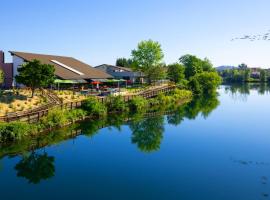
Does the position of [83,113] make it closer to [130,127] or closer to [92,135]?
[130,127]

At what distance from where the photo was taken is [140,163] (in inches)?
987

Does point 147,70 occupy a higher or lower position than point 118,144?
higher

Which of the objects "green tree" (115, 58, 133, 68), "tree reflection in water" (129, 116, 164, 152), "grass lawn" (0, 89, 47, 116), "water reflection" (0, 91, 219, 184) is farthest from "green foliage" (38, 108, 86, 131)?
"green tree" (115, 58, 133, 68)

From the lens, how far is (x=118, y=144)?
31.8 m

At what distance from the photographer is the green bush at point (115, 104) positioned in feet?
157

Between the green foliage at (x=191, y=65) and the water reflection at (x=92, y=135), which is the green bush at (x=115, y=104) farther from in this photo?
the green foliage at (x=191, y=65)

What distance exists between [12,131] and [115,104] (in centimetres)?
2073

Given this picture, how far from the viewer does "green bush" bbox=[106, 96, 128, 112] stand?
4788 cm

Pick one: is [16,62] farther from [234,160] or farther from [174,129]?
[234,160]

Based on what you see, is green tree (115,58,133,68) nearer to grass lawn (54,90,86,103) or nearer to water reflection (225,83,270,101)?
water reflection (225,83,270,101)

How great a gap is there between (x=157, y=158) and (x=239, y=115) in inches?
1132

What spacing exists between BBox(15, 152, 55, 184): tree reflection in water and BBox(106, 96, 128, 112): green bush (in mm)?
21159

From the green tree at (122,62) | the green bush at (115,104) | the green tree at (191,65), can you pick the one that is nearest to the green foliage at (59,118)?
the green bush at (115,104)

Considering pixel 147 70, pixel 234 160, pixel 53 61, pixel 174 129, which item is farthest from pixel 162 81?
pixel 234 160
